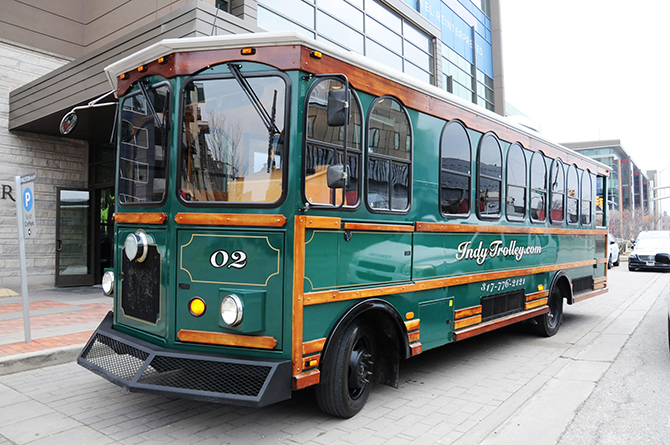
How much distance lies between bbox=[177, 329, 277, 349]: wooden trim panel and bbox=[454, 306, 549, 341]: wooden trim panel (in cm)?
256

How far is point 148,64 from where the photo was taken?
14.0 ft

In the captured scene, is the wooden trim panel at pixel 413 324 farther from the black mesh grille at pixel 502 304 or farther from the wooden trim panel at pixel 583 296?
the wooden trim panel at pixel 583 296

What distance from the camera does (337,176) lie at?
11.8ft

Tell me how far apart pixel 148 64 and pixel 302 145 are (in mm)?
1651

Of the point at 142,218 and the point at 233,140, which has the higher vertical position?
the point at 233,140

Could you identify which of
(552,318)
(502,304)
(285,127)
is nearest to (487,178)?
(502,304)

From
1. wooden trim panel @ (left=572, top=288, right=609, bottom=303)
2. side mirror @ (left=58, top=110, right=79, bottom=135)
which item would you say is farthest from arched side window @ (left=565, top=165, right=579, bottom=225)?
side mirror @ (left=58, top=110, right=79, bottom=135)

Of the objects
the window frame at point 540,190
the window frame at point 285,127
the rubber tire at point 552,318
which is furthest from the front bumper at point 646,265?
the window frame at point 285,127

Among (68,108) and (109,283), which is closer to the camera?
(109,283)

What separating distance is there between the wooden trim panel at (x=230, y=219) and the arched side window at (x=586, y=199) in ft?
24.0

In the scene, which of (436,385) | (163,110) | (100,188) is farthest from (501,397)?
(100,188)

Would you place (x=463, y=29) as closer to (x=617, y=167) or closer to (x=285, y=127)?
(x=285, y=127)

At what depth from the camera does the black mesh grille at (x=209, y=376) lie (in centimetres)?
343

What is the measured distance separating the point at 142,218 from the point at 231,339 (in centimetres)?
138
